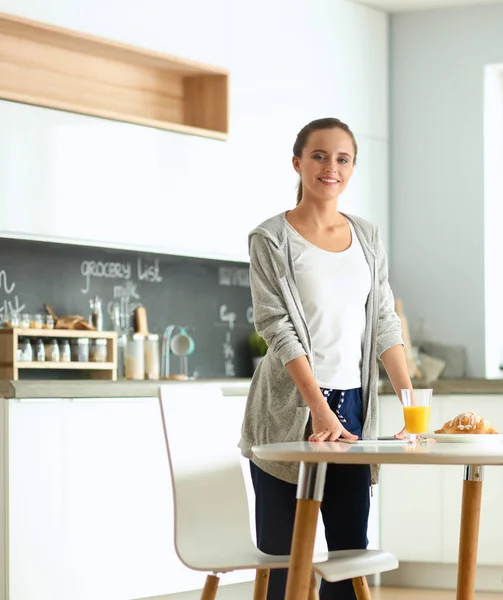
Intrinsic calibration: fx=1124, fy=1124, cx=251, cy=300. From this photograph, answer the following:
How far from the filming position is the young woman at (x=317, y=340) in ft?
7.66

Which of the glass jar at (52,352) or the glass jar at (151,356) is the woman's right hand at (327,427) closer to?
the glass jar at (52,352)

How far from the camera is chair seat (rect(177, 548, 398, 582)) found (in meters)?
2.08

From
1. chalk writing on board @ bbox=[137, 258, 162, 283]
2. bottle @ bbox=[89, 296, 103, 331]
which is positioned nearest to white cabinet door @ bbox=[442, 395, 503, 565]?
chalk writing on board @ bbox=[137, 258, 162, 283]

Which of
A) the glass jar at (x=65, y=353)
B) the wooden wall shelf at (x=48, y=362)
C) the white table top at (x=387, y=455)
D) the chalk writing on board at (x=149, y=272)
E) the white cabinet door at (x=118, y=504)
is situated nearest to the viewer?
the white table top at (x=387, y=455)

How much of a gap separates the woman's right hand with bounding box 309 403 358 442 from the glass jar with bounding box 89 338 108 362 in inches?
79.3

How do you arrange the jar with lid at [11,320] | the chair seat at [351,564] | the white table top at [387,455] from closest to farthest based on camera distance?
the white table top at [387,455] → the chair seat at [351,564] → the jar with lid at [11,320]

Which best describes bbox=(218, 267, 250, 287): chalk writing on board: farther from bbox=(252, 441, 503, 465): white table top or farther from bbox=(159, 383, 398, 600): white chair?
bbox=(252, 441, 503, 465): white table top

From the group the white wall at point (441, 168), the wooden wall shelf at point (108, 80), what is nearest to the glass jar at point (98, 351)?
the wooden wall shelf at point (108, 80)

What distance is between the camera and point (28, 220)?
3748 millimetres

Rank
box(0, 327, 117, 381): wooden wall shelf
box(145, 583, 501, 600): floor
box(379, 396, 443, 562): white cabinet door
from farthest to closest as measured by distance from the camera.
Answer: box(379, 396, 443, 562): white cabinet door
box(145, 583, 501, 600): floor
box(0, 327, 117, 381): wooden wall shelf

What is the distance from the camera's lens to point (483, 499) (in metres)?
4.40

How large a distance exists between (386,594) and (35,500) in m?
1.53

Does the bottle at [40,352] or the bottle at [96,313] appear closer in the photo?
the bottle at [40,352]

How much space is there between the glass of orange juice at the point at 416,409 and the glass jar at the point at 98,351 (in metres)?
2.12
